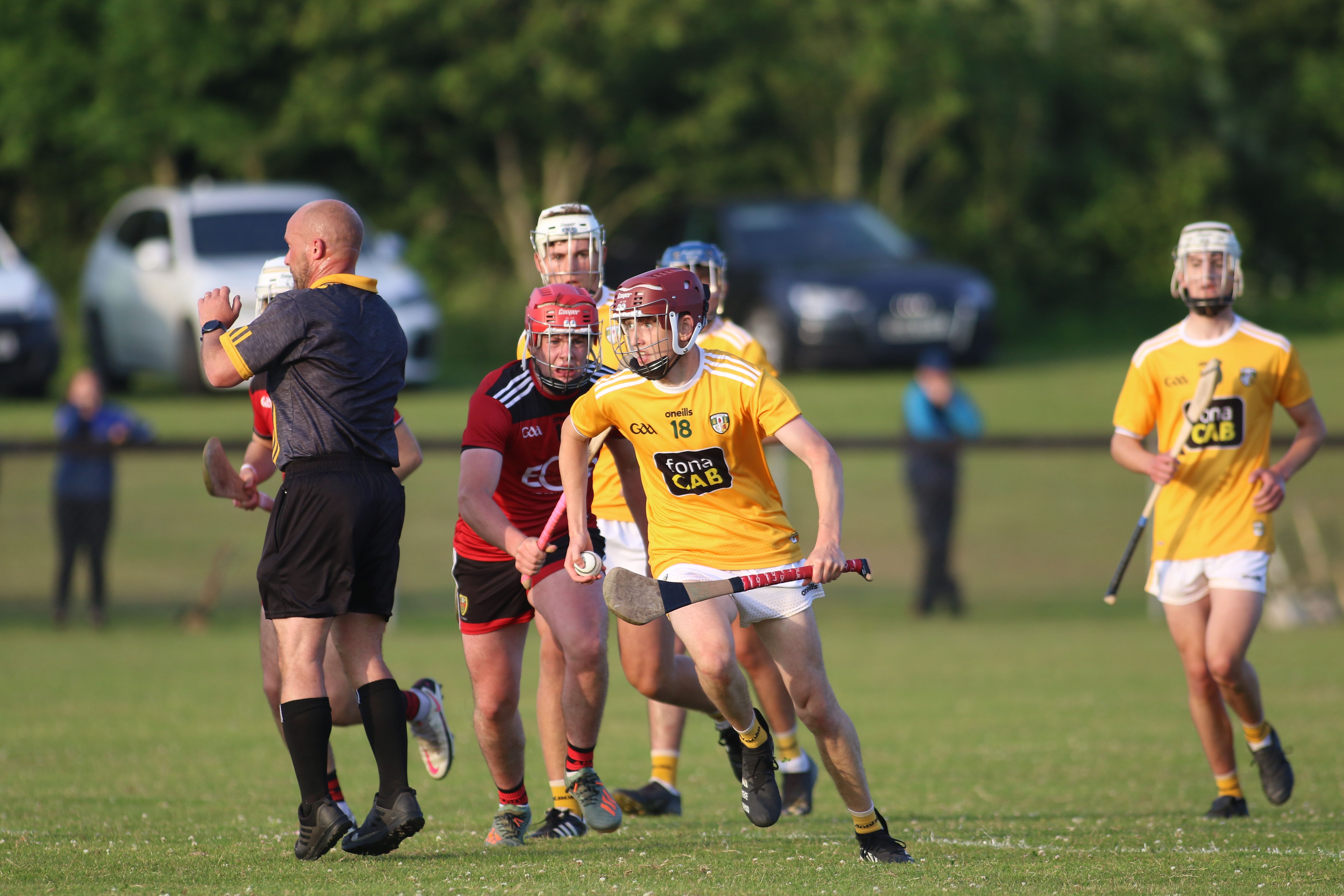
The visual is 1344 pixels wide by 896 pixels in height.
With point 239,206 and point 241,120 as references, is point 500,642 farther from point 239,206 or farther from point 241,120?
point 241,120

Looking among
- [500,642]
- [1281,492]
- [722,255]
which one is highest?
[722,255]

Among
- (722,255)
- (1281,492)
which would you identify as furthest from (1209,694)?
(722,255)

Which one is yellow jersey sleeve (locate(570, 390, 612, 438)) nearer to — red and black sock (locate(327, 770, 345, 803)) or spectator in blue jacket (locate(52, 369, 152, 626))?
red and black sock (locate(327, 770, 345, 803))

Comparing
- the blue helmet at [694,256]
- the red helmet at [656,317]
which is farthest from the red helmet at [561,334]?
the blue helmet at [694,256]

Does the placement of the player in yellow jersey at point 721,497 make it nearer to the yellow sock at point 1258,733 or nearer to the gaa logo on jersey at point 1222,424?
the yellow sock at point 1258,733

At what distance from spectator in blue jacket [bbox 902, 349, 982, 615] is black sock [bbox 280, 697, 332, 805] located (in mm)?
9453

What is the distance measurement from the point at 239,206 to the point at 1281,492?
13574 mm

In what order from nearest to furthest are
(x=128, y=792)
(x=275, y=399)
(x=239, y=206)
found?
(x=275, y=399), (x=128, y=792), (x=239, y=206)

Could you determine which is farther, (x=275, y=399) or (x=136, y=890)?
(x=275, y=399)

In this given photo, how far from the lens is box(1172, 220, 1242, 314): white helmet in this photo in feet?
22.3

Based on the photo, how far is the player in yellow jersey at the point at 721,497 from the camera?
5.32m

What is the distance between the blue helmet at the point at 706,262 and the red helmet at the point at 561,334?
4.16 ft

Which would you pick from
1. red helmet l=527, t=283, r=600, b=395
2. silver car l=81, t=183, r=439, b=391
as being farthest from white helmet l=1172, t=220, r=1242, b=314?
silver car l=81, t=183, r=439, b=391

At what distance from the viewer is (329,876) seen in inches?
203
